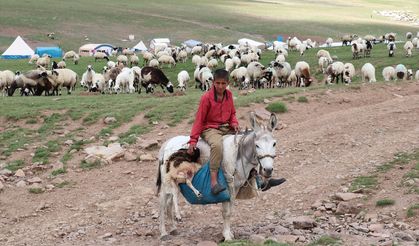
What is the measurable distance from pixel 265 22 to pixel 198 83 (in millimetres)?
50657

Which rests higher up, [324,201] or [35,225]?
[324,201]

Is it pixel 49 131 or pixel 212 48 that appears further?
pixel 212 48

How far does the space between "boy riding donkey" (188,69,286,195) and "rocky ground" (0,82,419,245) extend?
2.84 feet

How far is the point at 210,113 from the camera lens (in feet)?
26.0

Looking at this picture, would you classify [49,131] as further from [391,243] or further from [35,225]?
[391,243]

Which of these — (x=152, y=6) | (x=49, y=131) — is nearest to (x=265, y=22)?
(x=152, y=6)

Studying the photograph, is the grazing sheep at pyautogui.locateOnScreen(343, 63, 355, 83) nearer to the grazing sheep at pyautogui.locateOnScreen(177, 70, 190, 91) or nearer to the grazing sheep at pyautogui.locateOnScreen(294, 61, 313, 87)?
the grazing sheep at pyautogui.locateOnScreen(294, 61, 313, 87)

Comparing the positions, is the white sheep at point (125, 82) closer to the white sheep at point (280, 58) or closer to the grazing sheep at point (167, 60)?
the grazing sheep at point (167, 60)

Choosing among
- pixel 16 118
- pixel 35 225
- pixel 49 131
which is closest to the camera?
pixel 35 225

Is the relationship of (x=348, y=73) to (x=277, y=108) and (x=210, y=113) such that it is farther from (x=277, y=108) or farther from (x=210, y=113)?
(x=210, y=113)

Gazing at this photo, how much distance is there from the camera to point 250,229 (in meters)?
8.53

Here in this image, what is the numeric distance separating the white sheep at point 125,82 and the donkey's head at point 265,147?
20.9 meters

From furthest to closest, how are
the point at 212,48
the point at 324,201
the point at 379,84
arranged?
1. the point at 212,48
2. the point at 379,84
3. the point at 324,201

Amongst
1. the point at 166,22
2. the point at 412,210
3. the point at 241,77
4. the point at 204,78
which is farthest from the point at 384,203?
the point at 166,22
